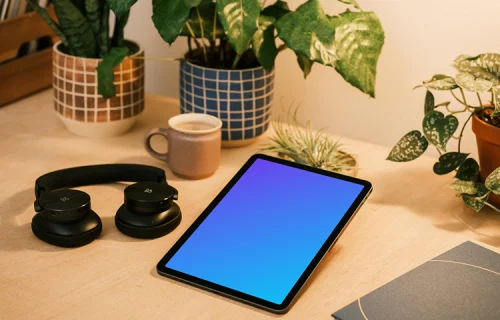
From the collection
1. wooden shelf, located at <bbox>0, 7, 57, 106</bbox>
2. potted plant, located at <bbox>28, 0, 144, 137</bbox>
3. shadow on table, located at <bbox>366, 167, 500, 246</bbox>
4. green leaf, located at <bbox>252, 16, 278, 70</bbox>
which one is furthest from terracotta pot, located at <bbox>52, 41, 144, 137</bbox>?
shadow on table, located at <bbox>366, 167, 500, 246</bbox>

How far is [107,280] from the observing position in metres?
0.78

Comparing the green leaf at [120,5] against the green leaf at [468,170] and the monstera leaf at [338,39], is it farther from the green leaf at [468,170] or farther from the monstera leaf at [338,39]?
the green leaf at [468,170]

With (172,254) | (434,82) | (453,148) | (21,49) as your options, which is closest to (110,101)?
(21,49)

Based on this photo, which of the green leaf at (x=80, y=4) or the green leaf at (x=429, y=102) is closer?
the green leaf at (x=429, y=102)

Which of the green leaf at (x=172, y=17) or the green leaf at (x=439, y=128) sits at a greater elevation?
the green leaf at (x=172, y=17)

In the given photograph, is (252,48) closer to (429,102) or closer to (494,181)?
(429,102)

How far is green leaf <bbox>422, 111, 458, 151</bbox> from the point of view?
0.95 metres

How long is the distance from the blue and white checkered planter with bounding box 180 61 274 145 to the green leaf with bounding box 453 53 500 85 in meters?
0.31

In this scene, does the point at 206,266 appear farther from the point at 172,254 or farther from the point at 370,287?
the point at 370,287

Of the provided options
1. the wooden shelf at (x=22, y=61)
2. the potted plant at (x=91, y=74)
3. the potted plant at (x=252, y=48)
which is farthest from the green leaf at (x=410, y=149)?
the wooden shelf at (x=22, y=61)

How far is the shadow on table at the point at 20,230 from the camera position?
84 cm

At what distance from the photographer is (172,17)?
3.04 feet

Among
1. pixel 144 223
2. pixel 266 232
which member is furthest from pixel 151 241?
pixel 266 232

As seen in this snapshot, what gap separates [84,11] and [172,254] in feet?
1.61
